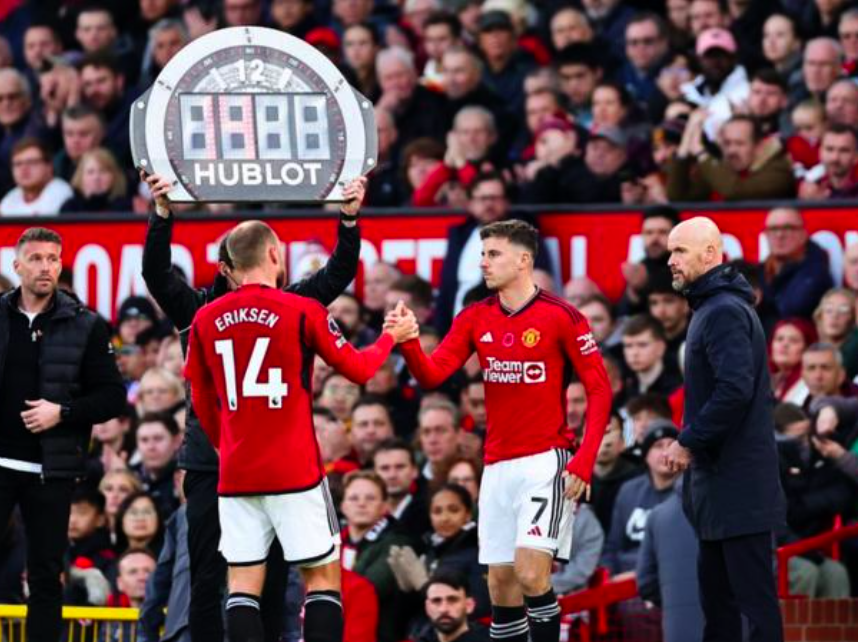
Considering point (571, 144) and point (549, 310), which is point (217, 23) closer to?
point (571, 144)

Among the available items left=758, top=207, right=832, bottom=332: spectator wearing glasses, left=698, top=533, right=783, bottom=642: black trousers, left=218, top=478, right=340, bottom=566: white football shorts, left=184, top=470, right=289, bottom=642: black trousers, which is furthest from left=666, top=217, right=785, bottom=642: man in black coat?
left=758, top=207, right=832, bottom=332: spectator wearing glasses

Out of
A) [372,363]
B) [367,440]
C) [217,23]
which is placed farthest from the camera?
[217,23]

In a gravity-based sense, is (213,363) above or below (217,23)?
below

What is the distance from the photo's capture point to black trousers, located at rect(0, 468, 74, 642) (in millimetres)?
12117

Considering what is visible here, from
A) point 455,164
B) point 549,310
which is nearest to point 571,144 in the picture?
point 455,164

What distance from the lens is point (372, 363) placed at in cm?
1080

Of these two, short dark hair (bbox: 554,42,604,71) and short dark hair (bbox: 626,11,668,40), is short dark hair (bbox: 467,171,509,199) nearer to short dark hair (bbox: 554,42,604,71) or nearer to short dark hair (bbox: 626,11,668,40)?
short dark hair (bbox: 554,42,604,71)

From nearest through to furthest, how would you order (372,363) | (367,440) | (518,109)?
1. (372,363)
2. (367,440)
3. (518,109)

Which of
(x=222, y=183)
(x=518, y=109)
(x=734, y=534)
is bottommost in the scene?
(x=734, y=534)

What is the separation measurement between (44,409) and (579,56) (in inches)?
293

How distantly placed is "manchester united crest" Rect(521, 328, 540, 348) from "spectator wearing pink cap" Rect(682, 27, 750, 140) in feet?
20.4

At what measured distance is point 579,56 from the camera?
18.5 metres

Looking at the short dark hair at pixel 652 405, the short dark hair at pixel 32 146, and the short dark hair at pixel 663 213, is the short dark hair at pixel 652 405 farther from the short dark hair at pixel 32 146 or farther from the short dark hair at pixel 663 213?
the short dark hair at pixel 32 146

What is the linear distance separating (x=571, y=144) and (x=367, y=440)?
10.2 feet
